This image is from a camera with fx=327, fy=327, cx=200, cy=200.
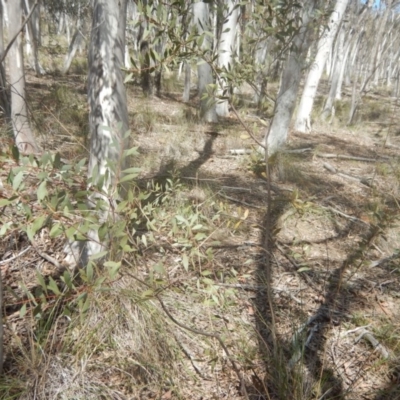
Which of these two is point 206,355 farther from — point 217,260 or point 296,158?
point 296,158

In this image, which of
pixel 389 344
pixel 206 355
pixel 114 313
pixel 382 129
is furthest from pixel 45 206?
pixel 382 129

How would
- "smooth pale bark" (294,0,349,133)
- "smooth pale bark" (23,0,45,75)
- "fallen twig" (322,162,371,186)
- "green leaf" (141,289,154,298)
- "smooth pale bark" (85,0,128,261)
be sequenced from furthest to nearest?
"smooth pale bark" (23,0,45,75)
"smooth pale bark" (294,0,349,133)
"fallen twig" (322,162,371,186)
"smooth pale bark" (85,0,128,261)
"green leaf" (141,289,154,298)

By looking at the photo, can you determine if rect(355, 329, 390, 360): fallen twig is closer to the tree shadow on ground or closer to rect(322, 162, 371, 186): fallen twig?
the tree shadow on ground

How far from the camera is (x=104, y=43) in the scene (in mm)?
2043

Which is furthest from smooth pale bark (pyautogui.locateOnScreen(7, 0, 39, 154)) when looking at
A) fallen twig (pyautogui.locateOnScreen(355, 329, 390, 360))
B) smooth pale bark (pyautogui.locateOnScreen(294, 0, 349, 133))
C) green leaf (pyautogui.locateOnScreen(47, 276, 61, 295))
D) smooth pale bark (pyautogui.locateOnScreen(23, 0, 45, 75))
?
smooth pale bark (pyautogui.locateOnScreen(294, 0, 349, 133))

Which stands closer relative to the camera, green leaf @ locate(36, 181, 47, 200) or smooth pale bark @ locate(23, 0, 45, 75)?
green leaf @ locate(36, 181, 47, 200)

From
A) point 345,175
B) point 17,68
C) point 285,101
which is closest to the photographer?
point 17,68

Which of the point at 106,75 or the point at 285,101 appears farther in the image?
the point at 285,101

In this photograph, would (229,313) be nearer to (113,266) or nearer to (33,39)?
(113,266)

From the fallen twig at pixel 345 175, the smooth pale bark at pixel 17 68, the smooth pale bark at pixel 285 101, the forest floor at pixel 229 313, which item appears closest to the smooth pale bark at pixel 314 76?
the smooth pale bark at pixel 285 101

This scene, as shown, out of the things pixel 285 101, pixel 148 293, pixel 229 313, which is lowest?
pixel 229 313

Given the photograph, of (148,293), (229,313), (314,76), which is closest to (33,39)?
(314,76)

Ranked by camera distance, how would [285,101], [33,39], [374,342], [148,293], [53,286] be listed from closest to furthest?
[53,286] → [148,293] → [374,342] → [285,101] → [33,39]

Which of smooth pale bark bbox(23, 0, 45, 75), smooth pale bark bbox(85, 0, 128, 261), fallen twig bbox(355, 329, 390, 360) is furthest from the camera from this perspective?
smooth pale bark bbox(23, 0, 45, 75)
